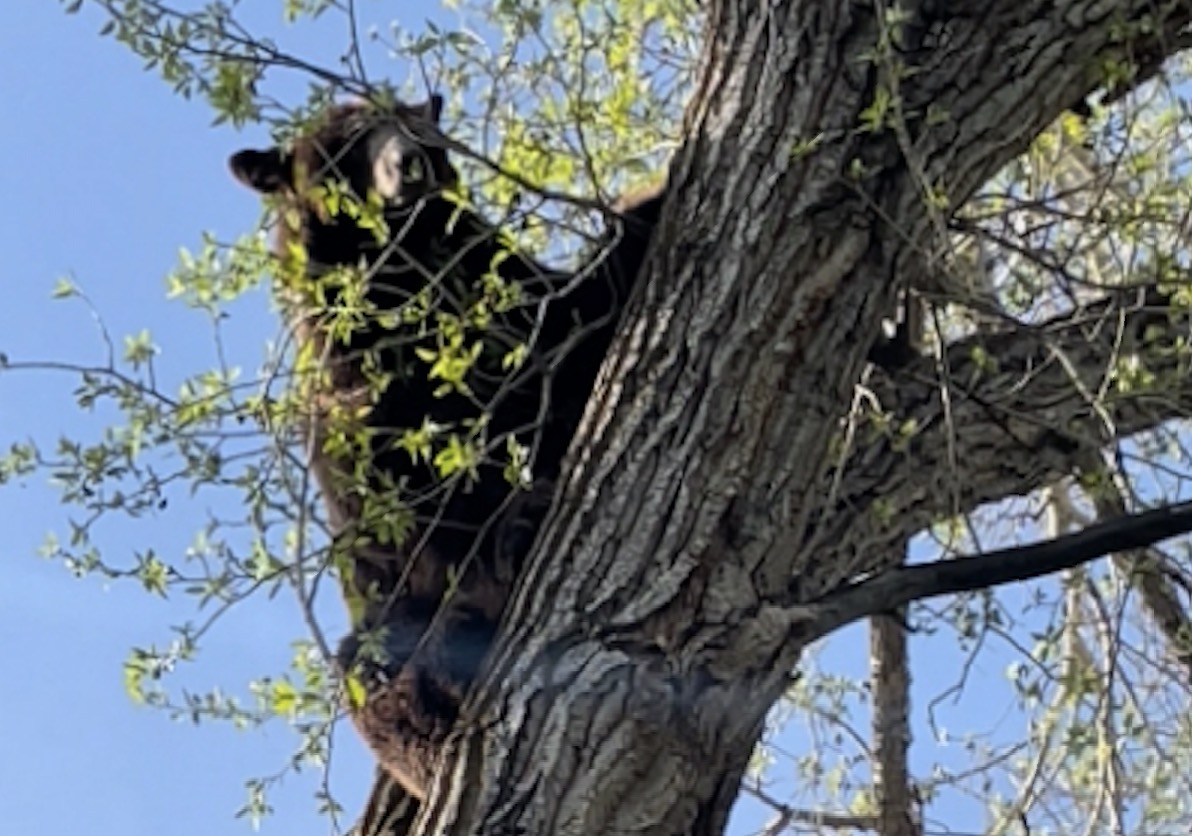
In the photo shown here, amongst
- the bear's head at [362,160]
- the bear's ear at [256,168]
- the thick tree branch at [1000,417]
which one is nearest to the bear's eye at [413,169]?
the bear's head at [362,160]

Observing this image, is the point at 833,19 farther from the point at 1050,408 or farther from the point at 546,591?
the point at 546,591

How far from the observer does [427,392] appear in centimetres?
374

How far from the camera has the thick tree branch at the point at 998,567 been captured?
2.77m

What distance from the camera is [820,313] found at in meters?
2.97

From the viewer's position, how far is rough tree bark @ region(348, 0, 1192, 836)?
8.59ft

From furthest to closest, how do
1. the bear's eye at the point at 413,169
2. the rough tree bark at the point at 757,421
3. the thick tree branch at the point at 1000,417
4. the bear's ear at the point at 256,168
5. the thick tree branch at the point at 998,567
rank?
the bear's ear at the point at 256,168
the thick tree branch at the point at 1000,417
the bear's eye at the point at 413,169
the thick tree branch at the point at 998,567
the rough tree bark at the point at 757,421

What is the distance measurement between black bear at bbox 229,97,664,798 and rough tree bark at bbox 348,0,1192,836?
0.21 meters

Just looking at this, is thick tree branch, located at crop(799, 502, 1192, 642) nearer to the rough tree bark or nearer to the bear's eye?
the rough tree bark

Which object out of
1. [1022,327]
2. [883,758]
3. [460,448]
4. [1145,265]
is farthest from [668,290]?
[883,758]

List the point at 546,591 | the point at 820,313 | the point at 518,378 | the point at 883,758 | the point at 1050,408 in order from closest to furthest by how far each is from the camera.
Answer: the point at 546,591
the point at 820,313
the point at 518,378
the point at 1050,408
the point at 883,758

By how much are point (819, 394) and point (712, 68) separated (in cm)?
67

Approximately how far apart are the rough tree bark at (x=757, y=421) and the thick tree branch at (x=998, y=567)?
33mm

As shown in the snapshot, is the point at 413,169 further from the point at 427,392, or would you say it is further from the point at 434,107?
the point at 427,392

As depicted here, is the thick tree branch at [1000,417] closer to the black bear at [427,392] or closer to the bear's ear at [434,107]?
the black bear at [427,392]
